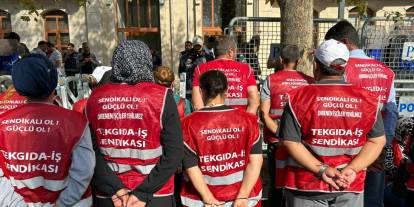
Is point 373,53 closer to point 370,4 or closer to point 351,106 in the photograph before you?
point 351,106

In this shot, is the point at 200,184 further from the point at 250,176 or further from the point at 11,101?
the point at 11,101

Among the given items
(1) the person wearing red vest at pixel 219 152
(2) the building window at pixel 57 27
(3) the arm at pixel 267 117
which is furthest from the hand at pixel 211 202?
(2) the building window at pixel 57 27

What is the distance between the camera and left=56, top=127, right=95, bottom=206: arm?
6.69ft

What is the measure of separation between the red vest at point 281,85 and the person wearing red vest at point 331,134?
1.15 metres

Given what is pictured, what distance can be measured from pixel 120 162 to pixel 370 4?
1672 cm

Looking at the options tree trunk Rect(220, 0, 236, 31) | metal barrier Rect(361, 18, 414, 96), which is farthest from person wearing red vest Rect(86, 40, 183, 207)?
tree trunk Rect(220, 0, 236, 31)

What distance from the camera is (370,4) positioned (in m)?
16.4

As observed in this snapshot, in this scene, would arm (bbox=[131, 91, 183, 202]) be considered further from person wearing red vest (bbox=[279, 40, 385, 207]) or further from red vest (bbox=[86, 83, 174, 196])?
person wearing red vest (bbox=[279, 40, 385, 207])

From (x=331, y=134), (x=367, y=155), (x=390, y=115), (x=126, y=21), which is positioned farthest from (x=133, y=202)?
(x=126, y=21)

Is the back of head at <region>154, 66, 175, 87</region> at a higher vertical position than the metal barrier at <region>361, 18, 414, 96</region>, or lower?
lower

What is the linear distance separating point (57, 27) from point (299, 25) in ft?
43.2

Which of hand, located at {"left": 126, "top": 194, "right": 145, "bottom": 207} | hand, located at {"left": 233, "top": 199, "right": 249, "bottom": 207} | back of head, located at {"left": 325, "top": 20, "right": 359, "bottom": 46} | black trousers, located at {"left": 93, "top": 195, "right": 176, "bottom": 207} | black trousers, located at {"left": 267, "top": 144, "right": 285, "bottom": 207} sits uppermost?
back of head, located at {"left": 325, "top": 20, "right": 359, "bottom": 46}

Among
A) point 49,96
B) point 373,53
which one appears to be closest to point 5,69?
point 49,96

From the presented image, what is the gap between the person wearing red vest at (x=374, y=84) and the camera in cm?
337
